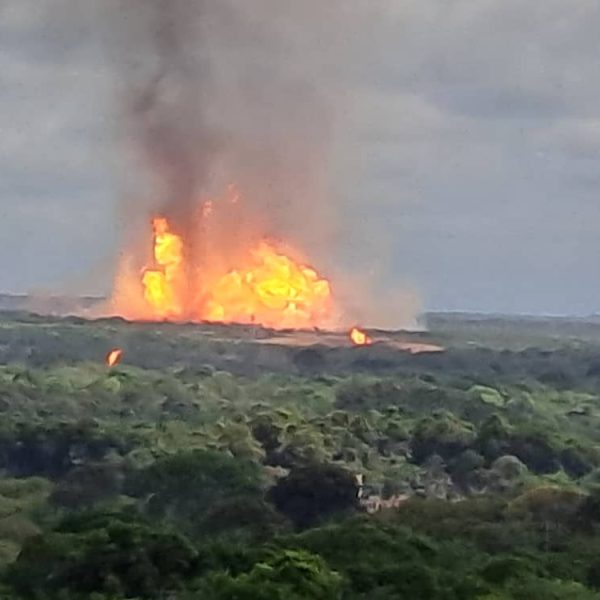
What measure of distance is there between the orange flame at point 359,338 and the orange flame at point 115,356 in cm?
2269

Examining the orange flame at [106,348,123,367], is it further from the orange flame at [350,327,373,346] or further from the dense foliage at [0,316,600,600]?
the orange flame at [350,327,373,346]

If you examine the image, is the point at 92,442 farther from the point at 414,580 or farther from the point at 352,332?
the point at 352,332

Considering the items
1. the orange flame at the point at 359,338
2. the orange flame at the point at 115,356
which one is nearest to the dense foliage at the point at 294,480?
the orange flame at the point at 359,338

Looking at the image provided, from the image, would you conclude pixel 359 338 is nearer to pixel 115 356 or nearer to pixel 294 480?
pixel 115 356

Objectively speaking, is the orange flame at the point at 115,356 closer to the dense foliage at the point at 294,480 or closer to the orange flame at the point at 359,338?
the dense foliage at the point at 294,480

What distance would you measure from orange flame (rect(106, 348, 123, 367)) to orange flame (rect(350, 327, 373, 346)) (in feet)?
74.4

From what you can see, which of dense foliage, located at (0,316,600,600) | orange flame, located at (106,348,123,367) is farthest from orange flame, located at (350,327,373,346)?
orange flame, located at (106,348,123,367)

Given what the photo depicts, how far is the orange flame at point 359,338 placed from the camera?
174m

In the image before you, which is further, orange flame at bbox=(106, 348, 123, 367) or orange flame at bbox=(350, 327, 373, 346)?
orange flame at bbox=(350, 327, 373, 346)

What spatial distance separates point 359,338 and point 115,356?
24.3 meters

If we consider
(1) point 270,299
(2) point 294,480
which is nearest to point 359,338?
(1) point 270,299

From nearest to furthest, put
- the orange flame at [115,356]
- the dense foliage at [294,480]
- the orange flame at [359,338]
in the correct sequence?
1. the dense foliage at [294,480]
2. the orange flame at [115,356]
3. the orange flame at [359,338]

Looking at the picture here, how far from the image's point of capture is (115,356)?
172 m

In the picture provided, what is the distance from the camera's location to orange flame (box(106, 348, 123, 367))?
6639 inches
